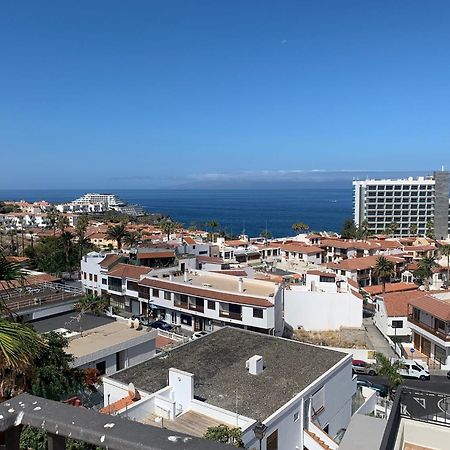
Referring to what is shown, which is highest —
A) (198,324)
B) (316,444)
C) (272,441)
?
(272,441)

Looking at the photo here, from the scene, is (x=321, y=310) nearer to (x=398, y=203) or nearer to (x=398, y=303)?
(x=398, y=303)

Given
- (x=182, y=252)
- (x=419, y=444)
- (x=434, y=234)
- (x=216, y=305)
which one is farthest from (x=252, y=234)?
(x=419, y=444)

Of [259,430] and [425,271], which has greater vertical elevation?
[259,430]

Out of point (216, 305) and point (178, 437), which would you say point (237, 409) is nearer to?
point (178, 437)

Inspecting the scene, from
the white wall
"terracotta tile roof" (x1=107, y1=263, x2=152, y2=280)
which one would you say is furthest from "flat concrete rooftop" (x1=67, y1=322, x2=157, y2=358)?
"terracotta tile roof" (x1=107, y1=263, x2=152, y2=280)

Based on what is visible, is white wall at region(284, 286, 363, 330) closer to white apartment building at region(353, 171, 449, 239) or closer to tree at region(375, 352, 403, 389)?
tree at region(375, 352, 403, 389)

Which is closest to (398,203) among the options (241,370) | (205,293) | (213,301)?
(205,293)

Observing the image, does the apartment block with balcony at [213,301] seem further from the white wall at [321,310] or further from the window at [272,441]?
the window at [272,441]
